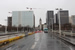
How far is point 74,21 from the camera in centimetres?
8475

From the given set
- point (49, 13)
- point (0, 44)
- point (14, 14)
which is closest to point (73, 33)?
point (0, 44)

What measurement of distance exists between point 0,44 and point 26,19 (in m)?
77.4

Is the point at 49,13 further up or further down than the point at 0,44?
further up

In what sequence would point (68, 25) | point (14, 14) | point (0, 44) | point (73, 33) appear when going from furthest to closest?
point (68, 25)
point (14, 14)
point (73, 33)
point (0, 44)

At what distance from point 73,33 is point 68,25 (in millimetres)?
55752

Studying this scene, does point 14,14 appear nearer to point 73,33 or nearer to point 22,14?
point 22,14

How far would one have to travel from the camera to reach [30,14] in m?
86.9

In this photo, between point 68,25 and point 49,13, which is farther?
point 49,13

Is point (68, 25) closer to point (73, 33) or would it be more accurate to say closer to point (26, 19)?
point (26, 19)

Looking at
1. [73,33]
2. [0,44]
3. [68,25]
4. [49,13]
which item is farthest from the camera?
[49,13]

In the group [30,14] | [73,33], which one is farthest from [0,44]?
[30,14]

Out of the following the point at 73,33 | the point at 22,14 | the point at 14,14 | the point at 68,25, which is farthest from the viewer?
the point at 68,25

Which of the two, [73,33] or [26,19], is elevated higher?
[26,19]

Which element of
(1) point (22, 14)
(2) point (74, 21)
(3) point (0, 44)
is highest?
(1) point (22, 14)
